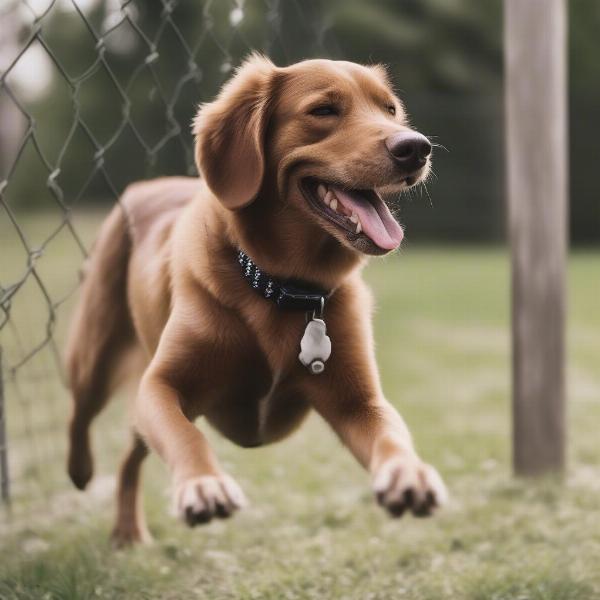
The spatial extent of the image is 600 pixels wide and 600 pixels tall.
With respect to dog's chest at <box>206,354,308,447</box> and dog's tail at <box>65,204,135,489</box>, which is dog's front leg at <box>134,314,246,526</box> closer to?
dog's chest at <box>206,354,308,447</box>

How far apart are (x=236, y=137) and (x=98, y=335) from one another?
1140mm

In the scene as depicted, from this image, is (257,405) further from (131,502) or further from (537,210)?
(537,210)

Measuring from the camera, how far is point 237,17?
11.4 feet

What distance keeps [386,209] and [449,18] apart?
17721 mm

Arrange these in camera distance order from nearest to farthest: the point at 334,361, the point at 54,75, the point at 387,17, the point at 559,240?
the point at 334,361
the point at 559,240
the point at 387,17
the point at 54,75

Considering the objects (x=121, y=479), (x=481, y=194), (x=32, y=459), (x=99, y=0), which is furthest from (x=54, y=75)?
(x=121, y=479)

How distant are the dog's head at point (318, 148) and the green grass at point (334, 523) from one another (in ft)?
3.54

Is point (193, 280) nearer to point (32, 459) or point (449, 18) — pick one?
point (32, 459)

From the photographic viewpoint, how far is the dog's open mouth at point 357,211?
2.27 meters

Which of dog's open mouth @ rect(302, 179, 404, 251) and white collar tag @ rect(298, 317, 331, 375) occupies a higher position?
dog's open mouth @ rect(302, 179, 404, 251)

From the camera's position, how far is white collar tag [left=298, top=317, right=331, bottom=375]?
94.0 inches

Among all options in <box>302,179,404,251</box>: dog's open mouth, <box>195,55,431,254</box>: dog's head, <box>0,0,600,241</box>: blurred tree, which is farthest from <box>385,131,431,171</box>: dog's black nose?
<box>0,0,600,241</box>: blurred tree

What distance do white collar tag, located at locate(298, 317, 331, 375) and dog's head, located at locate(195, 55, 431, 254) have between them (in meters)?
0.25

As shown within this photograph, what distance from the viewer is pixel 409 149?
226 cm
